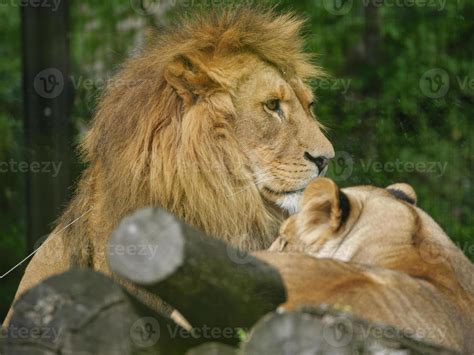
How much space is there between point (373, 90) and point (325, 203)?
16.8 ft

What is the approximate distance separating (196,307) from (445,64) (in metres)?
5.88

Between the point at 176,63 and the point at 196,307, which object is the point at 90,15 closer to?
the point at 176,63

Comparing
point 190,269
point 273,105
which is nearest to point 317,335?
point 190,269

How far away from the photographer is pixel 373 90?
8.50 meters

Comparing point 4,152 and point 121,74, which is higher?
point 121,74

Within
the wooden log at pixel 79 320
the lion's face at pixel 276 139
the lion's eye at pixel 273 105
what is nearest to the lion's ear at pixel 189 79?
the lion's face at pixel 276 139

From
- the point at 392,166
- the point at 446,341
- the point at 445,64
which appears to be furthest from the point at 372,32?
the point at 446,341

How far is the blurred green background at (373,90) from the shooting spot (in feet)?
25.7

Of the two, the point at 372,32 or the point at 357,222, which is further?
the point at 372,32

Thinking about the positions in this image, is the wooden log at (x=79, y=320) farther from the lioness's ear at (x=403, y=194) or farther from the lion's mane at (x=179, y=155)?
the lion's mane at (x=179, y=155)

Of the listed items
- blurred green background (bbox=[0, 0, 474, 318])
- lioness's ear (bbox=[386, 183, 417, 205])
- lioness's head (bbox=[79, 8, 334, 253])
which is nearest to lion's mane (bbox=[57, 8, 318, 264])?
lioness's head (bbox=[79, 8, 334, 253])

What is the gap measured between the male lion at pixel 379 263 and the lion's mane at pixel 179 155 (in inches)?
40.6

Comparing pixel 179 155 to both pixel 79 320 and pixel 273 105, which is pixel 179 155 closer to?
pixel 273 105

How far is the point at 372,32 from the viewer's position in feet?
28.5
